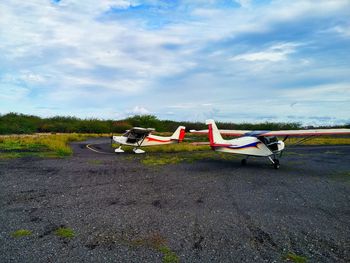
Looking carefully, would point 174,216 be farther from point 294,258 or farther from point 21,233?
point 21,233


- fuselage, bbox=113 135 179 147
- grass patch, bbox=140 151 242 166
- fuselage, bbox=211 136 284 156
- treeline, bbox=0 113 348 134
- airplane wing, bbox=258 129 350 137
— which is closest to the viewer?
airplane wing, bbox=258 129 350 137

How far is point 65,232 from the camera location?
18.7ft

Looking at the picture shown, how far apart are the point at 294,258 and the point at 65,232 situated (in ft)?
14.4

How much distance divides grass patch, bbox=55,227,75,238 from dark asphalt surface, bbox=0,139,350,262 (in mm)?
95

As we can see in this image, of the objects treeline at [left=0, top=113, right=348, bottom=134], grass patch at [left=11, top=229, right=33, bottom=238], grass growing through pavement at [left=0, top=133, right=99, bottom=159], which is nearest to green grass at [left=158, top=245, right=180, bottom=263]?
grass patch at [left=11, top=229, right=33, bottom=238]

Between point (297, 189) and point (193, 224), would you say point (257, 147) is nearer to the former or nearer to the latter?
point (297, 189)

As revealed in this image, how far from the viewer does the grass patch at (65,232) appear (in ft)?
18.2

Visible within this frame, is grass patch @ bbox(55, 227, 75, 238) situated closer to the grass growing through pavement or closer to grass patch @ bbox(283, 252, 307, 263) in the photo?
grass patch @ bbox(283, 252, 307, 263)

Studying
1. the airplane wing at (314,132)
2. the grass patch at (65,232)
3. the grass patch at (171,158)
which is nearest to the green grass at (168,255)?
the grass patch at (65,232)

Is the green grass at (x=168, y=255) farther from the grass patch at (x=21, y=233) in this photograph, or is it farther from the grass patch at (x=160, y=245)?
the grass patch at (x=21, y=233)

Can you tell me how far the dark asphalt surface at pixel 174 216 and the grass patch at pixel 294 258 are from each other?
0.10 metres

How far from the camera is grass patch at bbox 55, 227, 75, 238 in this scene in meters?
5.55

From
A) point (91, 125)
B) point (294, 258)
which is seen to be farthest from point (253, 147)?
point (91, 125)

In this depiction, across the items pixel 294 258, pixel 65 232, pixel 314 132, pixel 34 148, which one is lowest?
pixel 294 258
